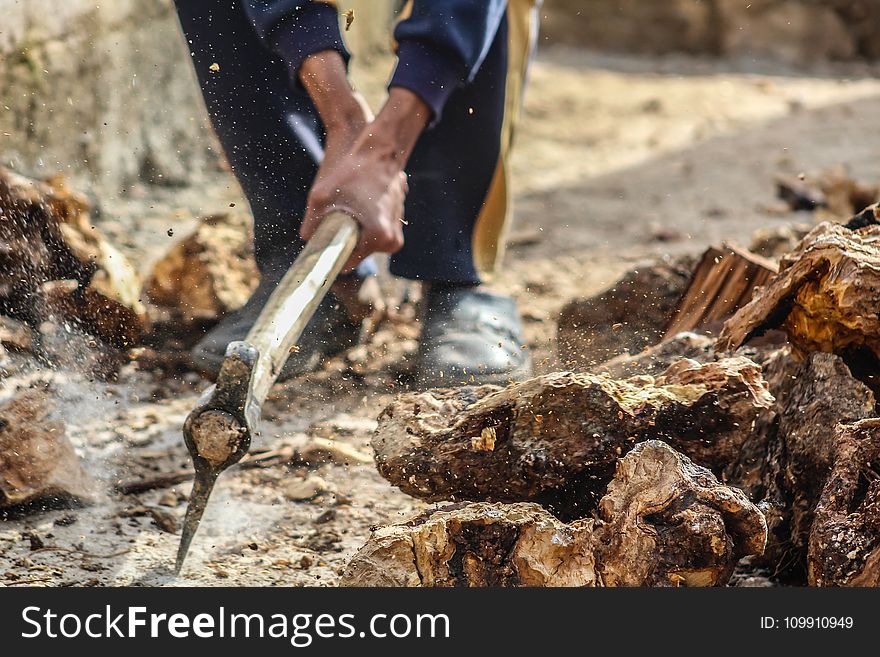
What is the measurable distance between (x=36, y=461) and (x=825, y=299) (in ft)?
4.41

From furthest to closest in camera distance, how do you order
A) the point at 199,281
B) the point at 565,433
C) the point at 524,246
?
the point at 524,246 < the point at 199,281 < the point at 565,433

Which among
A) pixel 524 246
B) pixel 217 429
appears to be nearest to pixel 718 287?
pixel 217 429

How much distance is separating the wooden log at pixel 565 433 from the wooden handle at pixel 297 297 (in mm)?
236

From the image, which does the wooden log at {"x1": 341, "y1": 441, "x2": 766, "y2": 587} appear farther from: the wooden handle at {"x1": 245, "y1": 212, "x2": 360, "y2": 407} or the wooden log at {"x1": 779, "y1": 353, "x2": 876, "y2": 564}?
the wooden handle at {"x1": 245, "y1": 212, "x2": 360, "y2": 407}

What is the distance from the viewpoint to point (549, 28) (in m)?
6.39

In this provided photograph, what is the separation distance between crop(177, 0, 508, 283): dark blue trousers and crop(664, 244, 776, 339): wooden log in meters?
0.63

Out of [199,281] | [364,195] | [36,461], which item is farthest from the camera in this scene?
[199,281]

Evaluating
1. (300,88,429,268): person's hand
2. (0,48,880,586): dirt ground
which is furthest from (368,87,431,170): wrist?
(0,48,880,586): dirt ground

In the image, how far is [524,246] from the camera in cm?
338

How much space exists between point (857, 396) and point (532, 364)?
0.82 meters

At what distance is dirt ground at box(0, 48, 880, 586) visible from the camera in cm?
166

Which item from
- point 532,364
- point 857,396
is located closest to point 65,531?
point 532,364

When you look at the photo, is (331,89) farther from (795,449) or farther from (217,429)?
(795,449)

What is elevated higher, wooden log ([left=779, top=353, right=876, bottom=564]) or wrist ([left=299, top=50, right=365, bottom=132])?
wrist ([left=299, top=50, right=365, bottom=132])
